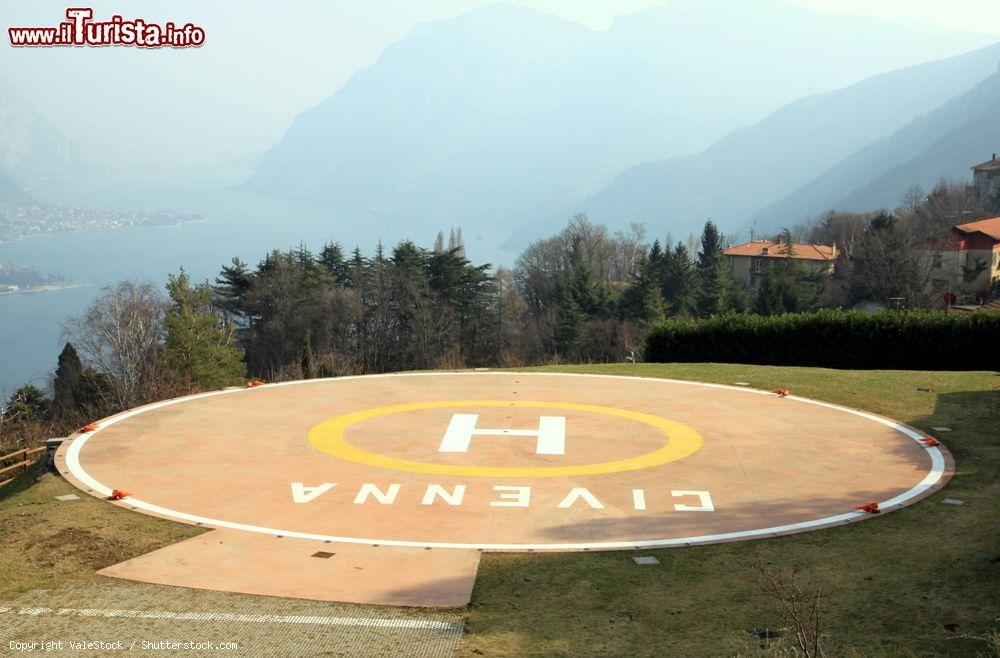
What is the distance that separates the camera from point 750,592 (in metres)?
12.1

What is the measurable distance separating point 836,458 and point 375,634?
12.9 m

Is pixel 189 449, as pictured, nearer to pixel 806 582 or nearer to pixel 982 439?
pixel 806 582

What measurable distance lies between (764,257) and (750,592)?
10861 centimetres

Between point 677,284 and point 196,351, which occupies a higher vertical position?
point 677,284

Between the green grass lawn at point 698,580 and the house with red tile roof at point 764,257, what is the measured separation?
97793 mm

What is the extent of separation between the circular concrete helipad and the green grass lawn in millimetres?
821

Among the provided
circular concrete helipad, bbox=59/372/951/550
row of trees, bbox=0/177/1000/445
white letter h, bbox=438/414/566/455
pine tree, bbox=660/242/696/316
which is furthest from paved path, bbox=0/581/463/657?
pine tree, bbox=660/242/696/316

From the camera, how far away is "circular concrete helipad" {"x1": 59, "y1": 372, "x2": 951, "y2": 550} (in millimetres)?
15836

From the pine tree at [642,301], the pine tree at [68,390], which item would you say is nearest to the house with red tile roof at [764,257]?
the pine tree at [642,301]

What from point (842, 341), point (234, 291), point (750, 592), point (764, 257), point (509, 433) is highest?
point (764, 257)

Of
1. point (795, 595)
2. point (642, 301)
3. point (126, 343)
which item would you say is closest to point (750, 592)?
point (795, 595)

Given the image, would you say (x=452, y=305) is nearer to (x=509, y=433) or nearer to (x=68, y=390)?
(x=68, y=390)

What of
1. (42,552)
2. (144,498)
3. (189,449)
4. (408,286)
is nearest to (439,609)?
(42,552)

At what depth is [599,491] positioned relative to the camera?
17656 mm
